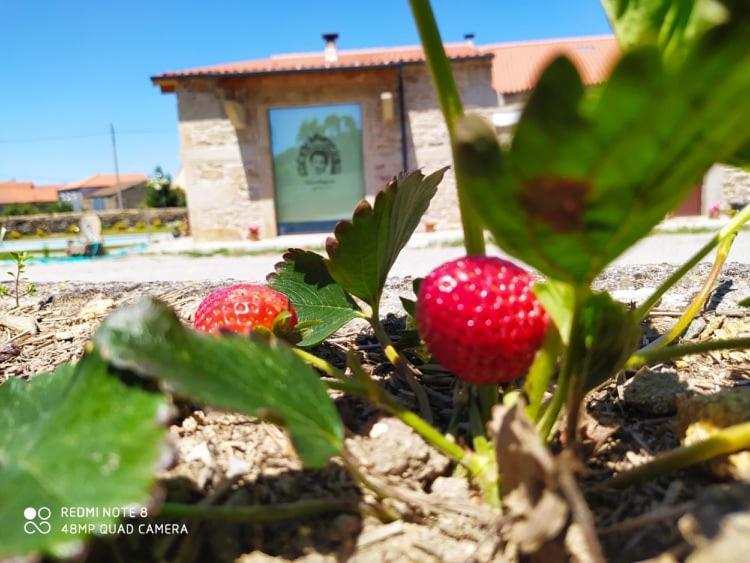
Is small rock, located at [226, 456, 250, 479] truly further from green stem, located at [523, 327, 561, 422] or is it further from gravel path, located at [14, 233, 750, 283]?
gravel path, located at [14, 233, 750, 283]

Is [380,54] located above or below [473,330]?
above

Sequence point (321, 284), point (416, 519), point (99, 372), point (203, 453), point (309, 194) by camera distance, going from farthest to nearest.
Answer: point (309, 194), point (321, 284), point (203, 453), point (416, 519), point (99, 372)

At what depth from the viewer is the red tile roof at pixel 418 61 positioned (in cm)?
786

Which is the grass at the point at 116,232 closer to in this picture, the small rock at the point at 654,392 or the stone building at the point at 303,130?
the stone building at the point at 303,130

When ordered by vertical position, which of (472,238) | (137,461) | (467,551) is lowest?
(467,551)

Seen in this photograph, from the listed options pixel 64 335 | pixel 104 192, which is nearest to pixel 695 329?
pixel 64 335

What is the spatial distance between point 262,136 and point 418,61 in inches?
91.2

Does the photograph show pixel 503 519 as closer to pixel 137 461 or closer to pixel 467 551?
pixel 467 551

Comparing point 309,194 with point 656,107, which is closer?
point 656,107

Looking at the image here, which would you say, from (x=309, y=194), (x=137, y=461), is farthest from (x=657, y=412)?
(x=309, y=194)

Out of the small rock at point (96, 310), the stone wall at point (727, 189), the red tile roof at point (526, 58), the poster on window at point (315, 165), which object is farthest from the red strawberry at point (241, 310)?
the stone wall at point (727, 189)

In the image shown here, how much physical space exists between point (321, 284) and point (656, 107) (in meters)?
0.65

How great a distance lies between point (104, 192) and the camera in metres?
36.9

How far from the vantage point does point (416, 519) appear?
0.56 metres
